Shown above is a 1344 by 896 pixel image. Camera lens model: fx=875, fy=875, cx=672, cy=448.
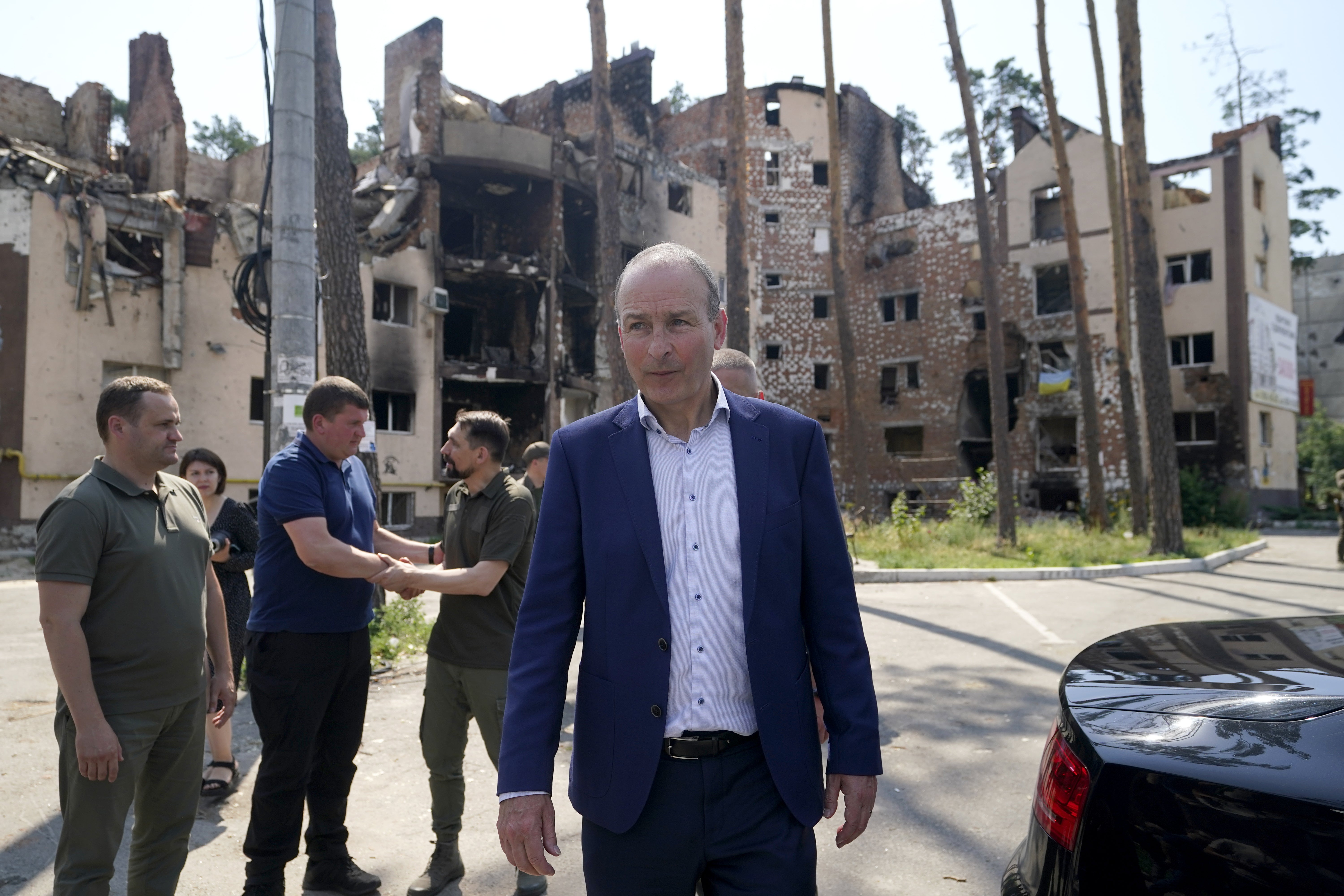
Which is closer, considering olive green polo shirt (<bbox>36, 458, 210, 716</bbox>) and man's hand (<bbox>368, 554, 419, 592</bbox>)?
olive green polo shirt (<bbox>36, 458, 210, 716</bbox>)

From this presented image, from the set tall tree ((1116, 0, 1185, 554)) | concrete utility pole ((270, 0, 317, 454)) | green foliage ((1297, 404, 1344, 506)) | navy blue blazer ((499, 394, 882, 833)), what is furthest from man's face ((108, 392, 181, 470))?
green foliage ((1297, 404, 1344, 506))

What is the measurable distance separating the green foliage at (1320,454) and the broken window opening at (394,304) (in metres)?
31.4

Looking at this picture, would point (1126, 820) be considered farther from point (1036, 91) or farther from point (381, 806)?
point (1036, 91)

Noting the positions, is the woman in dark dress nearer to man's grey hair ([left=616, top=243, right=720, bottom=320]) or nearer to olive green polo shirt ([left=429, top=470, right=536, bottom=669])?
olive green polo shirt ([left=429, top=470, right=536, bottom=669])

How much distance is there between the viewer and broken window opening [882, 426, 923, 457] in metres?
36.8

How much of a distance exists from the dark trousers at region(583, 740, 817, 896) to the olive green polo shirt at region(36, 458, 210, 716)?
1868mm

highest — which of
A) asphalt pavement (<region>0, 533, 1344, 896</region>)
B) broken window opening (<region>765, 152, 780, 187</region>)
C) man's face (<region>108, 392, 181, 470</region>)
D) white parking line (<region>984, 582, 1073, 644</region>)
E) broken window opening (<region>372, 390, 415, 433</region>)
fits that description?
broken window opening (<region>765, 152, 780, 187</region>)

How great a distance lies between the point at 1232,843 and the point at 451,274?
26.1 m

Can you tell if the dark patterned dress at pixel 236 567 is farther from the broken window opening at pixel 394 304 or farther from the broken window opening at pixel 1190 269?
the broken window opening at pixel 1190 269

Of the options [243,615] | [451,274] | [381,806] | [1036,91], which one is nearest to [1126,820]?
[381,806]

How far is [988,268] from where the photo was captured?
19984 mm

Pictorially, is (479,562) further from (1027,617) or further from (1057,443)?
(1057,443)

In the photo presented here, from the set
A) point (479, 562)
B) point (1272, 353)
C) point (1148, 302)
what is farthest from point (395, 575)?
point (1272, 353)

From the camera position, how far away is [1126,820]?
194 centimetres
